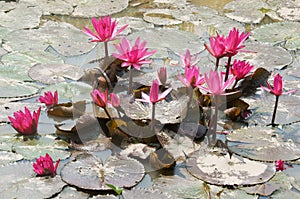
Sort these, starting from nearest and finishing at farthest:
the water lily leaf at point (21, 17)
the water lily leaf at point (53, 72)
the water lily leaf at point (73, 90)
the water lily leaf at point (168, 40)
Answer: the water lily leaf at point (73, 90)
the water lily leaf at point (53, 72)
the water lily leaf at point (168, 40)
the water lily leaf at point (21, 17)

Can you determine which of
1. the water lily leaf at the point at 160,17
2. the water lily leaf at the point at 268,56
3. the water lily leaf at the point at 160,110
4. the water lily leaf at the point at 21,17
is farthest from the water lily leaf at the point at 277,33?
the water lily leaf at the point at 21,17

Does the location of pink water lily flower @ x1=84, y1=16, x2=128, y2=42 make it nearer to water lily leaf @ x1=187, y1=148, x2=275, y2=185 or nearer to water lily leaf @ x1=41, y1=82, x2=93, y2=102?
water lily leaf @ x1=41, y1=82, x2=93, y2=102

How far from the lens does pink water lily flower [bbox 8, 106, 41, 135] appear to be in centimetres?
257

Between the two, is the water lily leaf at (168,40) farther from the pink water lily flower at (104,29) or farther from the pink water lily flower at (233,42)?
the pink water lily flower at (233,42)

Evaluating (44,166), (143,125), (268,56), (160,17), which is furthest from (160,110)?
(160,17)

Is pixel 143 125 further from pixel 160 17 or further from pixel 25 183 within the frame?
pixel 160 17

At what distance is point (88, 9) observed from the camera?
4.22m

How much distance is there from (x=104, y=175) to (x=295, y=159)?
33.5 inches

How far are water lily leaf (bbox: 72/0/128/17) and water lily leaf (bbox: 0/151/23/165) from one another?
1843mm

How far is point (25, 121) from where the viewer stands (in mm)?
2578

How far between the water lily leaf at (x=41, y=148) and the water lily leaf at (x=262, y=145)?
762 mm

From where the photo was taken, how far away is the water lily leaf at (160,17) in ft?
13.3

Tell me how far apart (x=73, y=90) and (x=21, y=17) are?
1228 millimetres

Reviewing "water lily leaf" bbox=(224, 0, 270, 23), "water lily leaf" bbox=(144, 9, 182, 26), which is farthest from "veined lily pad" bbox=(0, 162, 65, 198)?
"water lily leaf" bbox=(224, 0, 270, 23)
